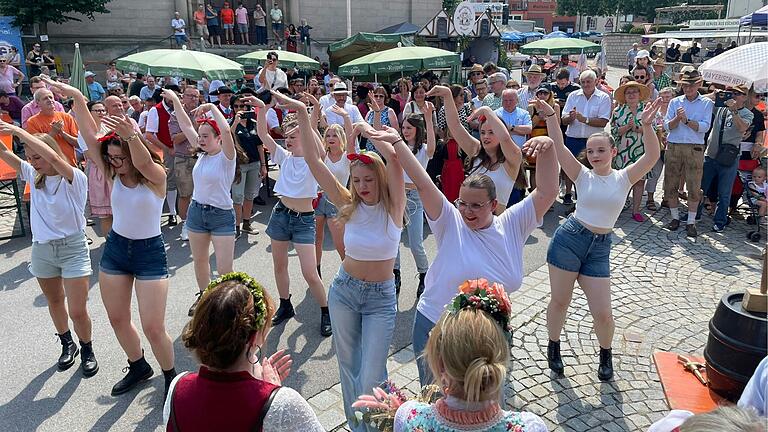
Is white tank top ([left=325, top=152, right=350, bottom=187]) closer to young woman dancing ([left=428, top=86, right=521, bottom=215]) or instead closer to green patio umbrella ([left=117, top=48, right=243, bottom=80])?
young woman dancing ([left=428, top=86, right=521, bottom=215])

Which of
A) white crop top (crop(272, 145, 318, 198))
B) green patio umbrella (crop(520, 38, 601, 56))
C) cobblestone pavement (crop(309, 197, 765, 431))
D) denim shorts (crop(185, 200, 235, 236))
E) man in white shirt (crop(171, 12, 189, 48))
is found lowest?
cobblestone pavement (crop(309, 197, 765, 431))

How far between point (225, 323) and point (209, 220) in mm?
3182

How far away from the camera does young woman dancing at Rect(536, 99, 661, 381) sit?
13.7ft

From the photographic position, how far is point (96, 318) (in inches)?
212

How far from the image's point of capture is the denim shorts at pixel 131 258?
399 centimetres

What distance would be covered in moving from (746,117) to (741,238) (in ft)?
5.55

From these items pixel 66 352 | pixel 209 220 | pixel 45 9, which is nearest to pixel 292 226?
pixel 209 220

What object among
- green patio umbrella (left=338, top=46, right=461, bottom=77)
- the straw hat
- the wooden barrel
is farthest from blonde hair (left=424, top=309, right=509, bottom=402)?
green patio umbrella (left=338, top=46, right=461, bottom=77)

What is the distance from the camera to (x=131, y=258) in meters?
3.99

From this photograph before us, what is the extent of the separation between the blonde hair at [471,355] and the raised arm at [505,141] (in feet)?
8.03

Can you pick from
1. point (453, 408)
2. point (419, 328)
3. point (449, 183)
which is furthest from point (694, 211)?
point (453, 408)

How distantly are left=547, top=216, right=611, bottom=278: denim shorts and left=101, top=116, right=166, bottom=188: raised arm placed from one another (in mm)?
3056

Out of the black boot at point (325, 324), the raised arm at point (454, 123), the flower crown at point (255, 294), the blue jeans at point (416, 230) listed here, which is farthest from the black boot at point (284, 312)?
the flower crown at point (255, 294)

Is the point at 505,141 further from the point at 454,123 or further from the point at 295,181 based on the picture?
the point at 295,181
